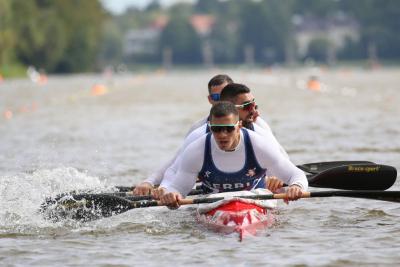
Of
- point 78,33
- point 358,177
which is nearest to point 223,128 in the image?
point 358,177

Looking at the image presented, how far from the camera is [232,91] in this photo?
13.0m

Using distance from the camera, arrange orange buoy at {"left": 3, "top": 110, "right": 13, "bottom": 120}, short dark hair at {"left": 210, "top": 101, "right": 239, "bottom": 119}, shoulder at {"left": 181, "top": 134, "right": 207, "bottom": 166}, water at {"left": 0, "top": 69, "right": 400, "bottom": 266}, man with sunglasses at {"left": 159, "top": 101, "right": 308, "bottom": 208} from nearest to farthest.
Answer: water at {"left": 0, "top": 69, "right": 400, "bottom": 266} → short dark hair at {"left": 210, "top": 101, "right": 239, "bottom": 119} → man with sunglasses at {"left": 159, "top": 101, "right": 308, "bottom": 208} → shoulder at {"left": 181, "top": 134, "right": 207, "bottom": 166} → orange buoy at {"left": 3, "top": 110, "right": 13, "bottom": 120}

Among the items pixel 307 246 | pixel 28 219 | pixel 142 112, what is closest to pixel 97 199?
pixel 28 219

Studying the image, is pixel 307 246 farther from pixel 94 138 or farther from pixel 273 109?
pixel 273 109

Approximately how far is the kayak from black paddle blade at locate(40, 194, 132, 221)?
1.18 metres

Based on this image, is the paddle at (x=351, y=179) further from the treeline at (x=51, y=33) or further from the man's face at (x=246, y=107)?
the treeline at (x=51, y=33)

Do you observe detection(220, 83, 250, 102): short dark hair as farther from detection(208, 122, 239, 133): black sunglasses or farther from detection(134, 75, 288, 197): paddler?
detection(208, 122, 239, 133): black sunglasses

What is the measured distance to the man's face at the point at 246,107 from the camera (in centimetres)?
1305

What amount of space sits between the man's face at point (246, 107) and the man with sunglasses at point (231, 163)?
911 millimetres

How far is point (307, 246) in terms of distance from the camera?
11.3m

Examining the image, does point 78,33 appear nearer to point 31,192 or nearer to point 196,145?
point 31,192

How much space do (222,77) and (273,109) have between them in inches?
929

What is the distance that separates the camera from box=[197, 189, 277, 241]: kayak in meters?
11.7

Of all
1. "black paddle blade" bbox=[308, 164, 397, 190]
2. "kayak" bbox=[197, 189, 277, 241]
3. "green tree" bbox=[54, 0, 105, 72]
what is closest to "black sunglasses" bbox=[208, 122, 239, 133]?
"kayak" bbox=[197, 189, 277, 241]
